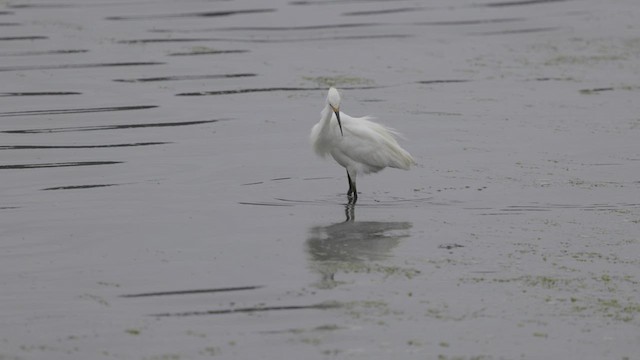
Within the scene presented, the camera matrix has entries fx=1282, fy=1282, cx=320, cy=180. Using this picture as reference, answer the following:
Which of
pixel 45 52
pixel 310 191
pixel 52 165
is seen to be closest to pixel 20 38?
pixel 45 52

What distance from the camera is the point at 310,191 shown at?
14008 millimetres

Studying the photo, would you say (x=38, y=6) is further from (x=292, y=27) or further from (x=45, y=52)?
(x=292, y=27)

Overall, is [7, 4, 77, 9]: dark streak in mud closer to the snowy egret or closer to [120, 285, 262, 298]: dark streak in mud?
the snowy egret

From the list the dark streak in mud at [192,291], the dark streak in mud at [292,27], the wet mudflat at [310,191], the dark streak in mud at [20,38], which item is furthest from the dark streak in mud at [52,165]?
the dark streak in mud at [292,27]

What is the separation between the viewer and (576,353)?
8.77m

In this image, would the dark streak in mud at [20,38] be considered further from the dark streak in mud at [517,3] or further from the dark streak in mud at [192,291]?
the dark streak in mud at [192,291]

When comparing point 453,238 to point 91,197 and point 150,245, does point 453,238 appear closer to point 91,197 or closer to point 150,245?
point 150,245

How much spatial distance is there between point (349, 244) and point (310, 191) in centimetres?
249

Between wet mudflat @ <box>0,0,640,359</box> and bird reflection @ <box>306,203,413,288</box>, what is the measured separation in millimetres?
40

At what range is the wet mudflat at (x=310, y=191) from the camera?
9.24 m

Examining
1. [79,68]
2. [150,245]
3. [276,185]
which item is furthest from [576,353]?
[79,68]

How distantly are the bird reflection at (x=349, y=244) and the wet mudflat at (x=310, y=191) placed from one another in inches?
1.6

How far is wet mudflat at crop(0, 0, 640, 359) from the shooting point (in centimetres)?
924

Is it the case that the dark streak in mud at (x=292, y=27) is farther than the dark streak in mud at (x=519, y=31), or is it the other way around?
the dark streak in mud at (x=292, y=27)
